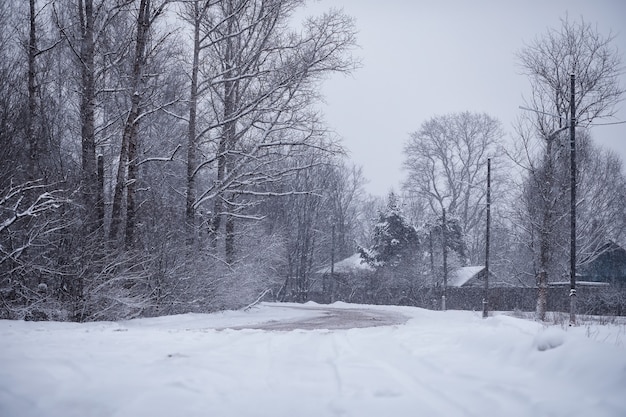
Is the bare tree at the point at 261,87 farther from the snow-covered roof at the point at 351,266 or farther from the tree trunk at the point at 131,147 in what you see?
the snow-covered roof at the point at 351,266

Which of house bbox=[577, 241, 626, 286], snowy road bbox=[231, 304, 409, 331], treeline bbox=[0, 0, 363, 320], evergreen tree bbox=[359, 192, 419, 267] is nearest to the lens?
treeline bbox=[0, 0, 363, 320]

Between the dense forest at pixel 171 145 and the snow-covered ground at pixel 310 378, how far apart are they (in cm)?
511

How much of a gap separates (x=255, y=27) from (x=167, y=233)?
31.7ft

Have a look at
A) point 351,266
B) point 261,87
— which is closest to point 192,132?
point 261,87

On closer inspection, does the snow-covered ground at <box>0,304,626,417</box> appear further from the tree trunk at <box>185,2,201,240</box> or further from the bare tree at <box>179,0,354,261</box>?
the bare tree at <box>179,0,354,261</box>

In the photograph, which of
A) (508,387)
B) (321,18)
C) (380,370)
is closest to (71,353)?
(380,370)

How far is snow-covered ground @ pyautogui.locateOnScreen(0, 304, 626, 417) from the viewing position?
12.9 feet

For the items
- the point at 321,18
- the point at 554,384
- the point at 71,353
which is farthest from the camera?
the point at 321,18

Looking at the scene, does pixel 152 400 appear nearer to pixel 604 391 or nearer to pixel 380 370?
pixel 380 370

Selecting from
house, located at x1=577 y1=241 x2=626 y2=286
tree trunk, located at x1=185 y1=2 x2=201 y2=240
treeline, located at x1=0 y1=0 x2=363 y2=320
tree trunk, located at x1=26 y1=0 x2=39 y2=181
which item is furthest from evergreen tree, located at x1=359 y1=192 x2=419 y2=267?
tree trunk, located at x1=26 y1=0 x2=39 y2=181

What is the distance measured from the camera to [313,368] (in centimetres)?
571

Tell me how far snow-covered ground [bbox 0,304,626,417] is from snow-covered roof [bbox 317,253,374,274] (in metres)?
37.5

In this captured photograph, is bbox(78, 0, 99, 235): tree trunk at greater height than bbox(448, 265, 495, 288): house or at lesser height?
greater

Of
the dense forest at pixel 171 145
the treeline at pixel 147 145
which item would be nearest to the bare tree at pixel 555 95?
the dense forest at pixel 171 145
